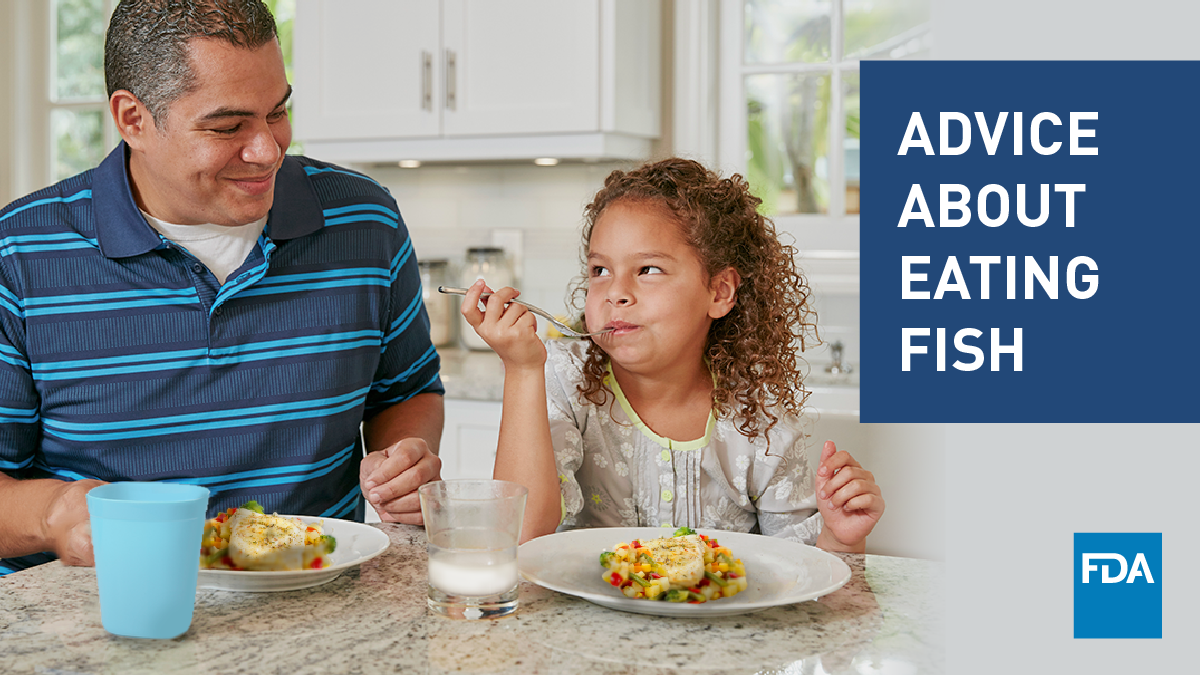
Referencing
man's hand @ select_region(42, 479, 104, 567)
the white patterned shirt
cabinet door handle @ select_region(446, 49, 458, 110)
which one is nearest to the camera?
man's hand @ select_region(42, 479, 104, 567)

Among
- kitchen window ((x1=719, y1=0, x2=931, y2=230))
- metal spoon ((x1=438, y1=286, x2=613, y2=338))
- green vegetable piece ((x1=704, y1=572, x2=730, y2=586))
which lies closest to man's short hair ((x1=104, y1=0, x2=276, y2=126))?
metal spoon ((x1=438, y1=286, x2=613, y2=338))

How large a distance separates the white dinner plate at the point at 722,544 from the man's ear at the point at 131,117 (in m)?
0.75

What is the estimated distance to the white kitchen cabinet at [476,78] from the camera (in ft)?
9.44

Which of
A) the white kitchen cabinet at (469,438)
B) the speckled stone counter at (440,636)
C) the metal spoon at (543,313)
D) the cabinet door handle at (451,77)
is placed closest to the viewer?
the speckled stone counter at (440,636)

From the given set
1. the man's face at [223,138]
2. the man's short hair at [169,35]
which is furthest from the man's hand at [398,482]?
the man's short hair at [169,35]

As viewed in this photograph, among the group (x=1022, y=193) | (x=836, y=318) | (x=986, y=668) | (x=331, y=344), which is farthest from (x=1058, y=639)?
(x=836, y=318)

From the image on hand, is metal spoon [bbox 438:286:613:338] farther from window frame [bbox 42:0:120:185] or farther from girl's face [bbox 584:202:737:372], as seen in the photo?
window frame [bbox 42:0:120:185]

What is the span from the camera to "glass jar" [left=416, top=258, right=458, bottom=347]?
3.29 metres

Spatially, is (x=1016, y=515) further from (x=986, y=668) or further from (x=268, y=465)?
(x=268, y=465)

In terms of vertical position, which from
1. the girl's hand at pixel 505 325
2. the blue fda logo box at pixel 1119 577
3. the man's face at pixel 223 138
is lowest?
the blue fda logo box at pixel 1119 577

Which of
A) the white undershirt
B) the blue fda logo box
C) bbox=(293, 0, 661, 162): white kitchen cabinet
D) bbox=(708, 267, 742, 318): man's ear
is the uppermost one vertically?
bbox=(293, 0, 661, 162): white kitchen cabinet

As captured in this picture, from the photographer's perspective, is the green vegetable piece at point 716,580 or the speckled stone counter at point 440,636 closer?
the speckled stone counter at point 440,636

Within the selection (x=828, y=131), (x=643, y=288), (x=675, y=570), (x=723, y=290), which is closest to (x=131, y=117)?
(x=643, y=288)

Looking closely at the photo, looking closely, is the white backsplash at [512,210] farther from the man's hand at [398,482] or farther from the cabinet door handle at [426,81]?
the man's hand at [398,482]
